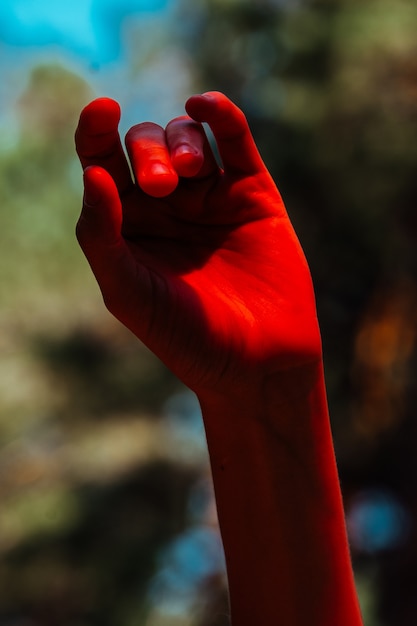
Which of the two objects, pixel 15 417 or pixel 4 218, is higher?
pixel 4 218

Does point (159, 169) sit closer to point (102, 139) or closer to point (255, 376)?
point (102, 139)

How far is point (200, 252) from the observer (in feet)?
2.57

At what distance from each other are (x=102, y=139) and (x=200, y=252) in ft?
0.45

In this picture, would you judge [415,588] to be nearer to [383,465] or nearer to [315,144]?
[383,465]

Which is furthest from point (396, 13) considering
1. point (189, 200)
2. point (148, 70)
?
point (189, 200)

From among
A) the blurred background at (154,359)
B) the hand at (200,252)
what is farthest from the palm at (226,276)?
the blurred background at (154,359)

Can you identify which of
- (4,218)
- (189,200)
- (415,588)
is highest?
(4,218)

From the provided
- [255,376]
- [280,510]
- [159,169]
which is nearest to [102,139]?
[159,169]

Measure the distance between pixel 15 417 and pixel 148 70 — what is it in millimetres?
1404

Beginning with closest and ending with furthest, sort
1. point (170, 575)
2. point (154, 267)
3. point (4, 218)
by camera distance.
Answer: point (154, 267)
point (170, 575)
point (4, 218)

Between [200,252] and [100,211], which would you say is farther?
[200,252]

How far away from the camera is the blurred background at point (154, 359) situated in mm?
3043

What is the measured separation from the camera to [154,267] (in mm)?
694

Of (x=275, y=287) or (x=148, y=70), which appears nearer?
(x=275, y=287)
